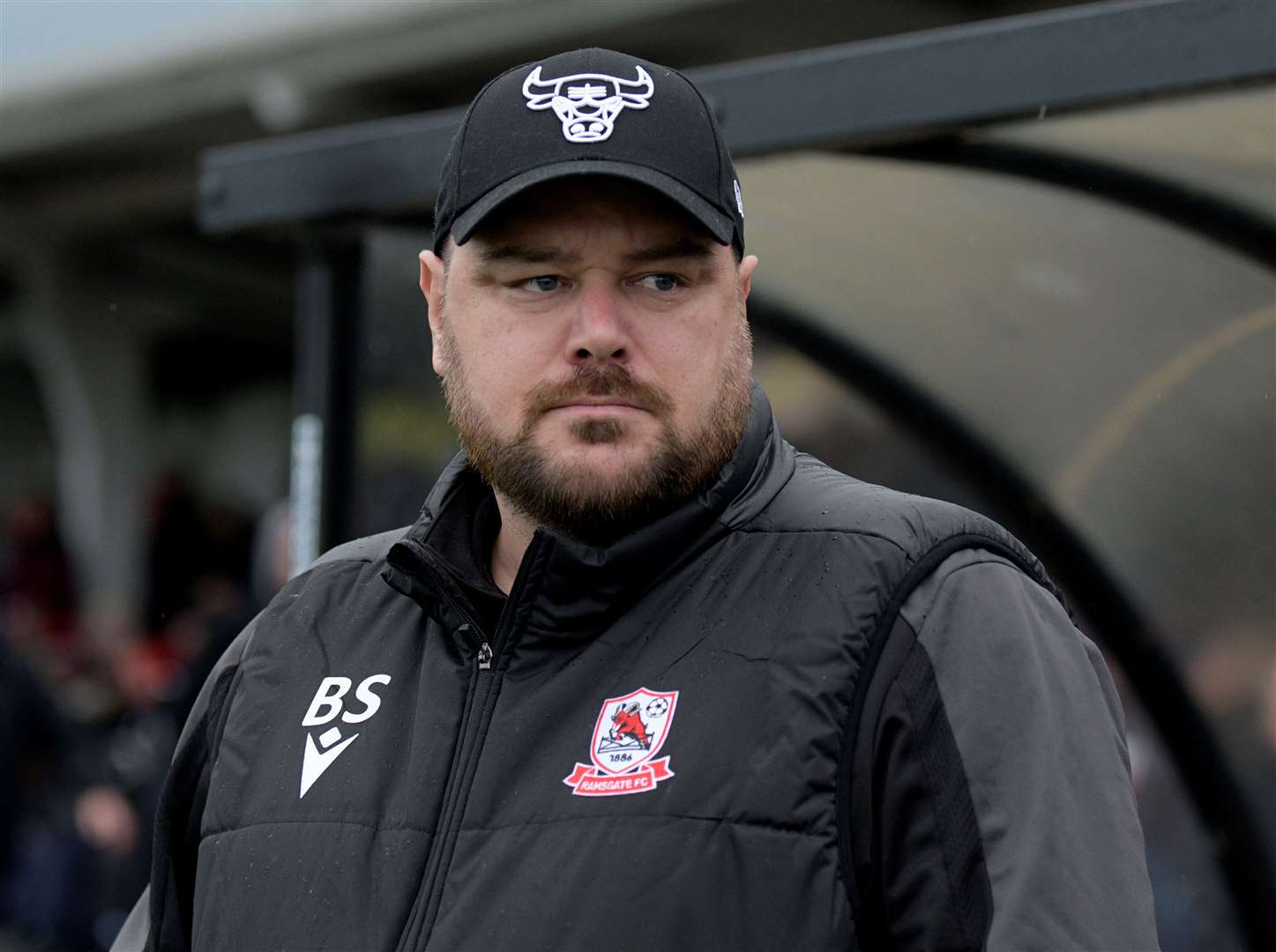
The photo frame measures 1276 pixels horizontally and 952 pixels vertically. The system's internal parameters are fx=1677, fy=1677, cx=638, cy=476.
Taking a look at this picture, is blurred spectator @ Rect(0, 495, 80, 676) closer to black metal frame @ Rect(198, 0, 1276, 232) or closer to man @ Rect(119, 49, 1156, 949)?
black metal frame @ Rect(198, 0, 1276, 232)

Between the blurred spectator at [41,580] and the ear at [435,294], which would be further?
the blurred spectator at [41,580]

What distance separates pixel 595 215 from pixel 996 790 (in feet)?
2.44

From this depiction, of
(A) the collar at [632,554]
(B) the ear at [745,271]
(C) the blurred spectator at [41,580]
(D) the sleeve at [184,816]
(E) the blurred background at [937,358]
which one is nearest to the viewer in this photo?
(A) the collar at [632,554]

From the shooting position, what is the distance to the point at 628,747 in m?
1.64

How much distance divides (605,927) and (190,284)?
9.69 metres

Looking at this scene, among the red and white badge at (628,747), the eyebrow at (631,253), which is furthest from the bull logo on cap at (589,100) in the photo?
the red and white badge at (628,747)

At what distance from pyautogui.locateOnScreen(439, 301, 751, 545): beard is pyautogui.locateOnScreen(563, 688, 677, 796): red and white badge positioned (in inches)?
8.5

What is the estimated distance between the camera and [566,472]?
5.94 feet

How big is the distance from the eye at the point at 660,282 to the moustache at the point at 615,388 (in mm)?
105

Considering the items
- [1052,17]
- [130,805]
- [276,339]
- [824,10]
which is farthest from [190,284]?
[1052,17]

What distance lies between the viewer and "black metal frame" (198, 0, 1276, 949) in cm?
237

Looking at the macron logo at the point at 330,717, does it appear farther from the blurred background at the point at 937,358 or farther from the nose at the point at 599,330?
the blurred background at the point at 937,358

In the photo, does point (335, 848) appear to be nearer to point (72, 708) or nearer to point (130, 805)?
point (130, 805)

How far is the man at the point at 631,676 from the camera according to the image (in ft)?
4.92
